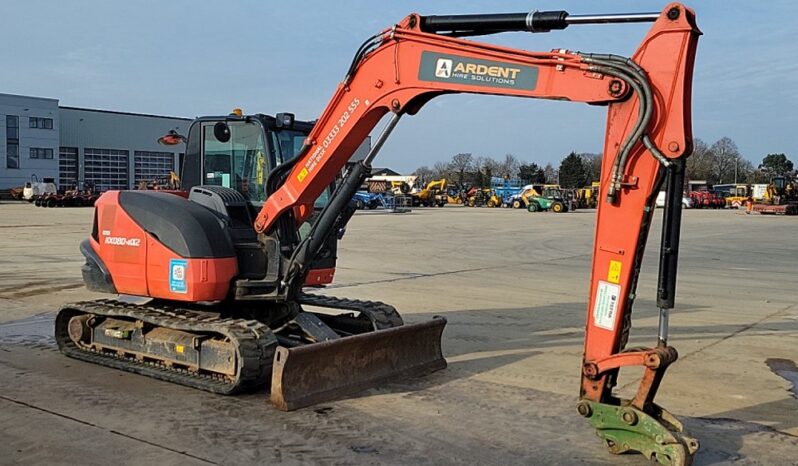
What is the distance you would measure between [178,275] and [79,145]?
2937 inches

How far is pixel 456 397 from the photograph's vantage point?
23.6 ft

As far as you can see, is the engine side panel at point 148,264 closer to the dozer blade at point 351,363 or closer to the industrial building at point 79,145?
the dozer blade at point 351,363

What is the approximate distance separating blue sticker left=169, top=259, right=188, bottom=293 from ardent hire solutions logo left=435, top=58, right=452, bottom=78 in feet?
10.0

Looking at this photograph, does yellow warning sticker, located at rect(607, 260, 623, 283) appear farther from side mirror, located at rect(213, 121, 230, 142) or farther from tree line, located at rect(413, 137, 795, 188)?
tree line, located at rect(413, 137, 795, 188)

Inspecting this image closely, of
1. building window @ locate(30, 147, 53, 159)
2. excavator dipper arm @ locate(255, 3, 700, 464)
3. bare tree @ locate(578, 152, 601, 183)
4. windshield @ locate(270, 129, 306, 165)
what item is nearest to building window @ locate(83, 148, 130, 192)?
building window @ locate(30, 147, 53, 159)

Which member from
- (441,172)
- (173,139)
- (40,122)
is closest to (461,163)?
(441,172)

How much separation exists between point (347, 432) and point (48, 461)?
214 cm

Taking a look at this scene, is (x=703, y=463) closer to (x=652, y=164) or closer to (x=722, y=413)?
(x=722, y=413)

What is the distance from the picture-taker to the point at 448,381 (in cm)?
778

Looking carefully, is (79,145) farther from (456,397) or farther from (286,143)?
(456,397)

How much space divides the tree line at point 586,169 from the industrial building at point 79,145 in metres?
37.1

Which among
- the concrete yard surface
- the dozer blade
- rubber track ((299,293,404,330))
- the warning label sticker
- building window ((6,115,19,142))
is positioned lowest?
the concrete yard surface

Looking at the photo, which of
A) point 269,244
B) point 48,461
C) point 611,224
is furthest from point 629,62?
point 48,461

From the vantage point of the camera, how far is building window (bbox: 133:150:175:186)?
251 ft
